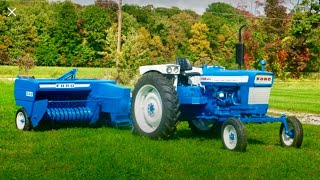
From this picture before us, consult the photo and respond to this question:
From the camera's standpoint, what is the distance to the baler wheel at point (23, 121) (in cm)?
1157

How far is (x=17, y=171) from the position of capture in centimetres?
723

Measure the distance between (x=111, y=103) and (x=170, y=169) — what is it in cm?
477

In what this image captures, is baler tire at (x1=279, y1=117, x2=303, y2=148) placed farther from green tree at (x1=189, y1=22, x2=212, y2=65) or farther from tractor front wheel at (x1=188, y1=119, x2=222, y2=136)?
green tree at (x1=189, y1=22, x2=212, y2=65)

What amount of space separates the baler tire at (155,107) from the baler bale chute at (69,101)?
0.84 meters

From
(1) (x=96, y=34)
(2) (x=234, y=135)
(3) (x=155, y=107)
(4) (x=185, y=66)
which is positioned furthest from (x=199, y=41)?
(2) (x=234, y=135)

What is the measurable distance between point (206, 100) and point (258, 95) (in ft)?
3.48

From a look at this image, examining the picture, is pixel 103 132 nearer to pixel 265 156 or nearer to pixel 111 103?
pixel 111 103

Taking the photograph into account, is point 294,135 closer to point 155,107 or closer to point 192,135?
point 192,135

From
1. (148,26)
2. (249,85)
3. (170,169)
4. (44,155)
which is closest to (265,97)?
(249,85)

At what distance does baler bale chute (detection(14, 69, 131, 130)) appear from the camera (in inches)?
456

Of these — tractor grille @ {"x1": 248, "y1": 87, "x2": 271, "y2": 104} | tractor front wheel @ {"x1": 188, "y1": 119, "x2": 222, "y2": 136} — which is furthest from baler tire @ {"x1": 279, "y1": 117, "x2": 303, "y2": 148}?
tractor front wheel @ {"x1": 188, "y1": 119, "x2": 222, "y2": 136}

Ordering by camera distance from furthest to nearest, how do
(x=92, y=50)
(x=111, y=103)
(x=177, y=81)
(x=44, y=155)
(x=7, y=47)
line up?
(x=92, y=50), (x=7, y=47), (x=111, y=103), (x=177, y=81), (x=44, y=155)

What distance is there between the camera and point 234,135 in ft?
30.6

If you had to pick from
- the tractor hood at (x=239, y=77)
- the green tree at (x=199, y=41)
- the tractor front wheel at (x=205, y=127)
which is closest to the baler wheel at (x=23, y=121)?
the tractor front wheel at (x=205, y=127)
